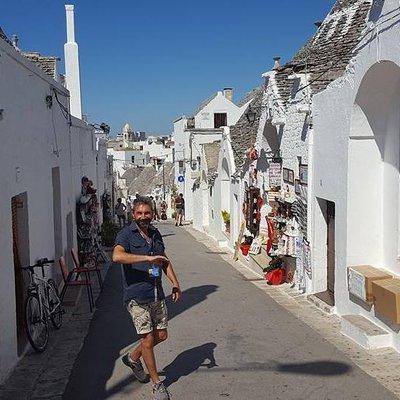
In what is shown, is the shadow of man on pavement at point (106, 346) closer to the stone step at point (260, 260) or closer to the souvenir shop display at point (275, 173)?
the stone step at point (260, 260)

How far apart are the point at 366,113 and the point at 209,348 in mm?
3955

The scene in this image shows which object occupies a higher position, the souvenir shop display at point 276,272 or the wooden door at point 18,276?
the wooden door at point 18,276

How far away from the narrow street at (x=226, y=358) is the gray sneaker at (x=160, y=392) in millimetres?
227

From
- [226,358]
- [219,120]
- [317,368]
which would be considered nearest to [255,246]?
[226,358]

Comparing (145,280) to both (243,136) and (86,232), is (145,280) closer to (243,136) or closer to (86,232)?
(86,232)

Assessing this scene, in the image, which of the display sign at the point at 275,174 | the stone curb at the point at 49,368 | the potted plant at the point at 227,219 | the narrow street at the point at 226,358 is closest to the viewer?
the narrow street at the point at 226,358

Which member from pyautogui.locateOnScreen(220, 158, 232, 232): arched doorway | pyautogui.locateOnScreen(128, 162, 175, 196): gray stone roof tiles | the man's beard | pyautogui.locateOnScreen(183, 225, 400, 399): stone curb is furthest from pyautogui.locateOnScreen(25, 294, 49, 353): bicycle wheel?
pyautogui.locateOnScreen(128, 162, 175, 196): gray stone roof tiles

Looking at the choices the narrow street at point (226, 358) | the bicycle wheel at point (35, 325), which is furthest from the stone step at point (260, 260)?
the bicycle wheel at point (35, 325)

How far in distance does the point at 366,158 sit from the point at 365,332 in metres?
2.51

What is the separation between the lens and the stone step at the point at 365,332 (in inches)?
285

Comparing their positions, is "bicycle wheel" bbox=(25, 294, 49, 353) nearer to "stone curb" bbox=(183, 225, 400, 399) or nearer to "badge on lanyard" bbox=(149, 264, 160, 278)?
"badge on lanyard" bbox=(149, 264, 160, 278)

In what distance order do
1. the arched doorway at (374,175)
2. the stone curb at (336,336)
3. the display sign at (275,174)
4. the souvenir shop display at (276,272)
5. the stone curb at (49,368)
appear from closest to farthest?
the stone curb at (49,368), the stone curb at (336,336), the arched doorway at (374,175), the souvenir shop display at (276,272), the display sign at (275,174)

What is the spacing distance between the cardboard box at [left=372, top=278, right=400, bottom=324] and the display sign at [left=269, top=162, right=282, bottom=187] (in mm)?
5980

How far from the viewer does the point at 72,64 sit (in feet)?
68.3
